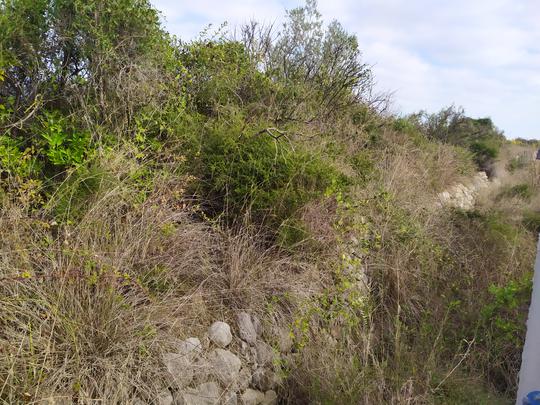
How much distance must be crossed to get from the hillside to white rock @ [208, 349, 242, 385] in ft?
0.05

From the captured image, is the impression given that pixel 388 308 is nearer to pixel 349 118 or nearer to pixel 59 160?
pixel 59 160

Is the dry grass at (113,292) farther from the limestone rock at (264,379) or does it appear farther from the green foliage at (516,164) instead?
the green foliage at (516,164)

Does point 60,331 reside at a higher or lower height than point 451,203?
lower

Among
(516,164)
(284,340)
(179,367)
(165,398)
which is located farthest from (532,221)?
(516,164)

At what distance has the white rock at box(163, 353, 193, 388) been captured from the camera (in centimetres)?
324

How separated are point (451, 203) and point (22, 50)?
696 cm

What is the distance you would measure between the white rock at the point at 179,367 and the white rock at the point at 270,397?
0.77 meters

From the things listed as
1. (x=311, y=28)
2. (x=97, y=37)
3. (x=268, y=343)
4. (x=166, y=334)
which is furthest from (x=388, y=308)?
(x=311, y=28)

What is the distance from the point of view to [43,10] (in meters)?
4.53

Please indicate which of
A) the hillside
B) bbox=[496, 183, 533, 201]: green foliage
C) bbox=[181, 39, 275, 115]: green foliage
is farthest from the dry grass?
bbox=[496, 183, 533, 201]: green foliage

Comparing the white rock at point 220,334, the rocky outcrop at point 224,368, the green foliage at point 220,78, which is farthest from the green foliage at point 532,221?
the white rock at point 220,334

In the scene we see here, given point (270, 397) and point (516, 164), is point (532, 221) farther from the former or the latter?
point (516, 164)

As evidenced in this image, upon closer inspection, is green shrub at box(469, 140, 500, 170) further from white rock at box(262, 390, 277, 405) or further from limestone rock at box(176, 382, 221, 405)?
limestone rock at box(176, 382, 221, 405)

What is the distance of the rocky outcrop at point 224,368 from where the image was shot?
10.7ft
